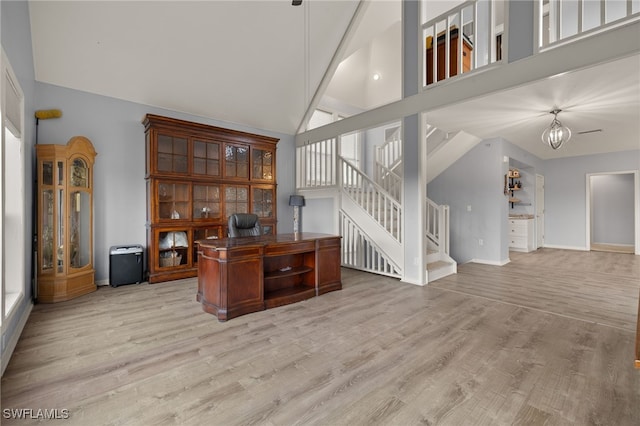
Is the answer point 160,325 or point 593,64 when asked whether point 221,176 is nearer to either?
point 160,325

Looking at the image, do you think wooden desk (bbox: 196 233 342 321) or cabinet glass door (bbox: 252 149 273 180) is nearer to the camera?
wooden desk (bbox: 196 233 342 321)

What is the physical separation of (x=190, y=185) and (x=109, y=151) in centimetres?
122

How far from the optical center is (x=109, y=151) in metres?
4.43

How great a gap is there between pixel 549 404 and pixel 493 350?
654mm

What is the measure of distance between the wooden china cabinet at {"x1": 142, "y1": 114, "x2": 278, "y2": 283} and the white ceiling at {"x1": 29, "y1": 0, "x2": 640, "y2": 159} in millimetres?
618

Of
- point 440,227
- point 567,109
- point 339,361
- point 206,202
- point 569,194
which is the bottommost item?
point 339,361

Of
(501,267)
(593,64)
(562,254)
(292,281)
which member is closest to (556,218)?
(562,254)

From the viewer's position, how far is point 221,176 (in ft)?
17.0

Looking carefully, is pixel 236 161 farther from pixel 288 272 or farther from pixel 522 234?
pixel 522 234

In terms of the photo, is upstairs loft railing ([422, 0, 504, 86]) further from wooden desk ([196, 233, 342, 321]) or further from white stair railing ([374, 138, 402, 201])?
wooden desk ([196, 233, 342, 321])

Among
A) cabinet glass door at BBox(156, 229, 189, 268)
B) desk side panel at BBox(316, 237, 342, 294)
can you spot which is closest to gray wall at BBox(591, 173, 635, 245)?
desk side panel at BBox(316, 237, 342, 294)

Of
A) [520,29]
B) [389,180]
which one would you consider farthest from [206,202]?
[520,29]

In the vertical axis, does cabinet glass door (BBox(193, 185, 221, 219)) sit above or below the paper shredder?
above

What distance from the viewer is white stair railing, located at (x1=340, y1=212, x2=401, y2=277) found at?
5090 mm
